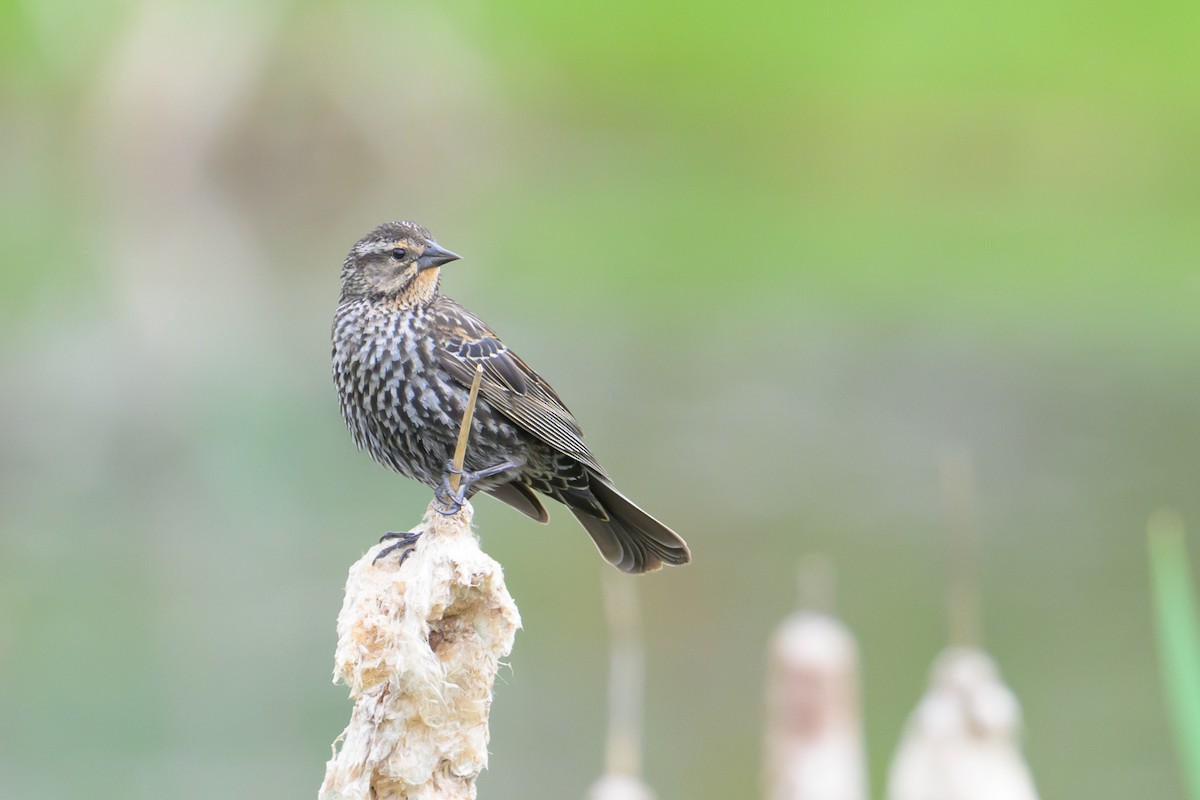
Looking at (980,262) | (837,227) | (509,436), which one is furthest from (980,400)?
(509,436)

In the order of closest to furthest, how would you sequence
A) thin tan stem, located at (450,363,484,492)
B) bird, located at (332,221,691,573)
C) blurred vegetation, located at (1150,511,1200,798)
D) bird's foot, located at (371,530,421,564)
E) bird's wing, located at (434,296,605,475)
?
1. blurred vegetation, located at (1150,511,1200,798)
2. thin tan stem, located at (450,363,484,492)
3. bird's foot, located at (371,530,421,564)
4. bird, located at (332,221,691,573)
5. bird's wing, located at (434,296,605,475)

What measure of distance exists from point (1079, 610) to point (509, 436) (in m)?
6.45

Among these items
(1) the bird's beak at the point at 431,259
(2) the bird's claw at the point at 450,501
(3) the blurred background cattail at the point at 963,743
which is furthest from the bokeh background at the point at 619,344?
(2) the bird's claw at the point at 450,501

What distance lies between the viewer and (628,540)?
4.42 meters

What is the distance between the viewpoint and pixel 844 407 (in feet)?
46.6

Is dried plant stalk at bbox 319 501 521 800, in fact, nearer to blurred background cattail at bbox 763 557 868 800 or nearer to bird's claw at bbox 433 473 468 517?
bird's claw at bbox 433 473 468 517

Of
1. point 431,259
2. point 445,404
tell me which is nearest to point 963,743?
point 445,404

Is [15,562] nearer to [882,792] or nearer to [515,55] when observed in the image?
[882,792]

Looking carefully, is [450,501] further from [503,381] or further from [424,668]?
[503,381]

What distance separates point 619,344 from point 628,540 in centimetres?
1169

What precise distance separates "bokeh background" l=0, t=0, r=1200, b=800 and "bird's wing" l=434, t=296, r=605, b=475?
4.00 m

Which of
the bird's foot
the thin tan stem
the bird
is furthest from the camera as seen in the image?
the bird

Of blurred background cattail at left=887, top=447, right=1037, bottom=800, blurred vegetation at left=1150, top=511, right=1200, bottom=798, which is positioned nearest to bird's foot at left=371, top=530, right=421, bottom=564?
blurred background cattail at left=887, top=447, right=1037, bottom=800

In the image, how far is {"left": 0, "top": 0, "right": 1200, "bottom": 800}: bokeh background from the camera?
9.52 meters
